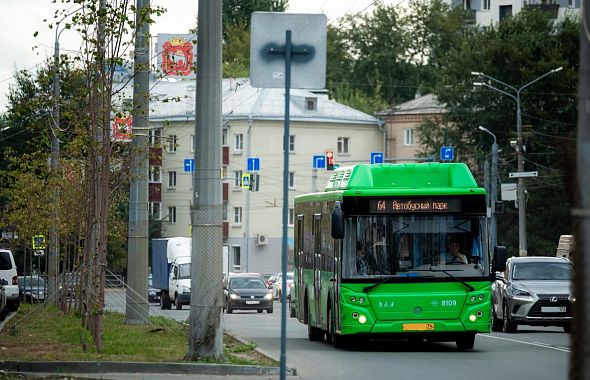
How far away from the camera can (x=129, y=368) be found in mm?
16547

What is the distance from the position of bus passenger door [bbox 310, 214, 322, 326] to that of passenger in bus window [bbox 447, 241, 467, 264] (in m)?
3.18

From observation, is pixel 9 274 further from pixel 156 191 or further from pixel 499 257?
pixel 156 191

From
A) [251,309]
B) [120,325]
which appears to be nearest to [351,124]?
[251,309]

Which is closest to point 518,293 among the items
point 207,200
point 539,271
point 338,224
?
point 539,271

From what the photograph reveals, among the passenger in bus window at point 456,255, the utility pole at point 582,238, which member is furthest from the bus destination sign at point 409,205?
the utility pole at point 582,238

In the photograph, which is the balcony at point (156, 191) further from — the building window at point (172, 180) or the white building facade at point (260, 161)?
the building window at point (172, 180)

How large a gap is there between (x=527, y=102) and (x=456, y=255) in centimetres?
5046

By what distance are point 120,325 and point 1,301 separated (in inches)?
307

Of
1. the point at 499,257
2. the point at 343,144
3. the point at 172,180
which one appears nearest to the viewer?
the point at 499,257

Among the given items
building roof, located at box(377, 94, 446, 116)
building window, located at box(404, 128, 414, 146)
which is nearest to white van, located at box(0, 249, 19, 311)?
building roof, located at box(377, 94, 446, 116)

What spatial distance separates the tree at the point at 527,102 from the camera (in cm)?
7025

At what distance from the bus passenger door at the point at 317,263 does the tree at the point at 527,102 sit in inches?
1745

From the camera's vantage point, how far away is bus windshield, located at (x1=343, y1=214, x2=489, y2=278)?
21844mm

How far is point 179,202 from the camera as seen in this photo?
93.7 meters
